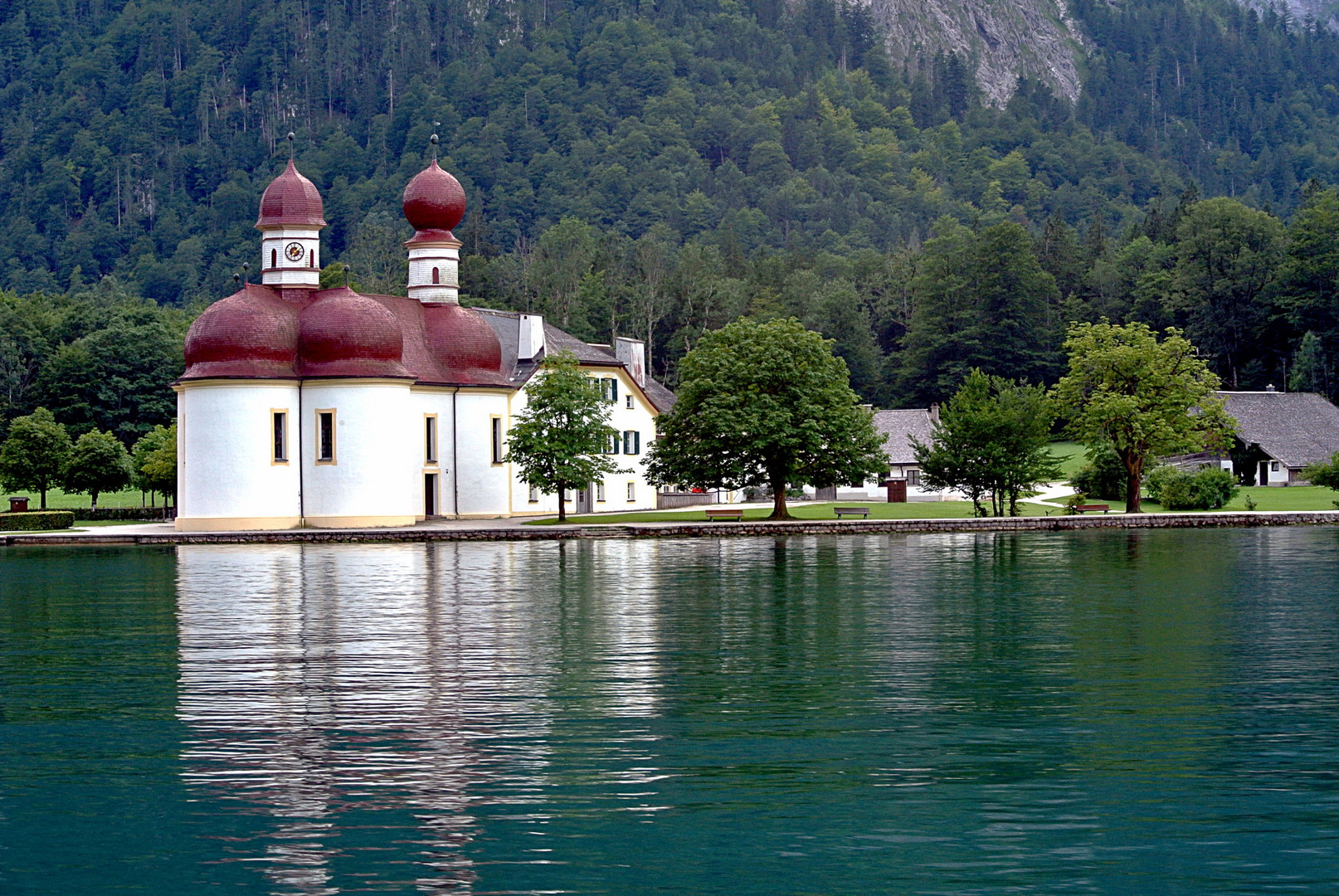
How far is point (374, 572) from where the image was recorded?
167ft

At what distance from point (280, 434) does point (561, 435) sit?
1200 centimetres

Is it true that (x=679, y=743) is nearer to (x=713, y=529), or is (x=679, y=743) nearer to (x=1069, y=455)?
(x=713, y=529)

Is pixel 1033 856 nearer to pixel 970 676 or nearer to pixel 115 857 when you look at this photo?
pixel 115 857

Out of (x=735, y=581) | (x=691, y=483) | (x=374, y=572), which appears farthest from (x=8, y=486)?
(x=735, y=581)

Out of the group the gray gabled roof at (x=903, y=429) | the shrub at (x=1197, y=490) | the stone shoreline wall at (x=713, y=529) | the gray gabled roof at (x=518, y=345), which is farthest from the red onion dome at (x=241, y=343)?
the shrub at (x=1197, y=490)

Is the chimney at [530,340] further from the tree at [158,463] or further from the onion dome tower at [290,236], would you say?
the tree at [158,463]

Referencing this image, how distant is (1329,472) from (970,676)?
209 ft

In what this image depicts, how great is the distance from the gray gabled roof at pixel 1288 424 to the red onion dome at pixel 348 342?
166ft

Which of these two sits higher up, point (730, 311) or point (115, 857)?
point (730, 311)

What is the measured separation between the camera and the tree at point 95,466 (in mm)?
88562

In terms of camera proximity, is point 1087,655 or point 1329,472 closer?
point 1087,655

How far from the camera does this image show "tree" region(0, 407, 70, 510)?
89750mm

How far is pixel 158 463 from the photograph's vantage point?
278 ft

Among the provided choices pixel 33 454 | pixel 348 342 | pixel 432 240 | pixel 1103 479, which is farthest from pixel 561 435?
pixel 33 454
